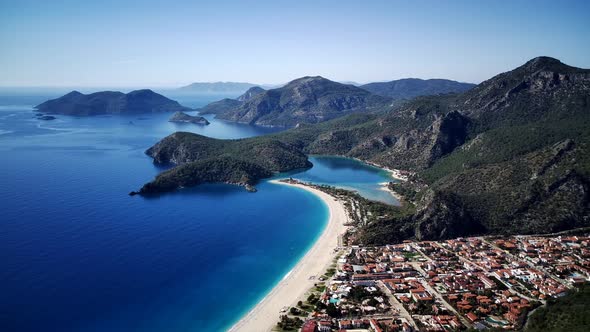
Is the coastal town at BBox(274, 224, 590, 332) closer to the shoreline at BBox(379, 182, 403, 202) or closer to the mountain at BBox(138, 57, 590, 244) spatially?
the mountain at BBox(138, 57, 590, 244)

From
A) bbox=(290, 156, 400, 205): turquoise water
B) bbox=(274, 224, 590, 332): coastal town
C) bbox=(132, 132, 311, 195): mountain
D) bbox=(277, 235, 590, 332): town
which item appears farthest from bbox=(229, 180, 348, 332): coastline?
bbox=(132, 132, 311, 195): mountain

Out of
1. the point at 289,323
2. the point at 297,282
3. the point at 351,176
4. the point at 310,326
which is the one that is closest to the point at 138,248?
the point at 297,282

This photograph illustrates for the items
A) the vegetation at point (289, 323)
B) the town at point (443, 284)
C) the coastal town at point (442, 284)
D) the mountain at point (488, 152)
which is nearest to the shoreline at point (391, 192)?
the mountain at point (488, 152)

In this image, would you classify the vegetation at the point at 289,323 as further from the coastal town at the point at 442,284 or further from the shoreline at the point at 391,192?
the shoreline at the point at 391,192

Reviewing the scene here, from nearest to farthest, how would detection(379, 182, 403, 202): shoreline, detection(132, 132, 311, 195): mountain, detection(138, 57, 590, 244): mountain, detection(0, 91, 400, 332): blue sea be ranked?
detection(0, 91, 400, 332): blue sea → detection(138, 57, 590, 244): mountain → detection(379, 182, 403, 202): shoreline → detection(132, 132, 311, 195): mountain

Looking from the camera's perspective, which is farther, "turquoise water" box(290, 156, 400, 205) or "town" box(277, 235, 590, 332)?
"turquoise water" box(290, 156, 400, 205)

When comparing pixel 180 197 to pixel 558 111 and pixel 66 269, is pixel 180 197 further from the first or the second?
pixel 558 111

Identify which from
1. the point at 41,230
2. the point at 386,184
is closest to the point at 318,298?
the point at 41,230

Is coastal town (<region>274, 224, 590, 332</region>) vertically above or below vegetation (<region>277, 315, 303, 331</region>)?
above
